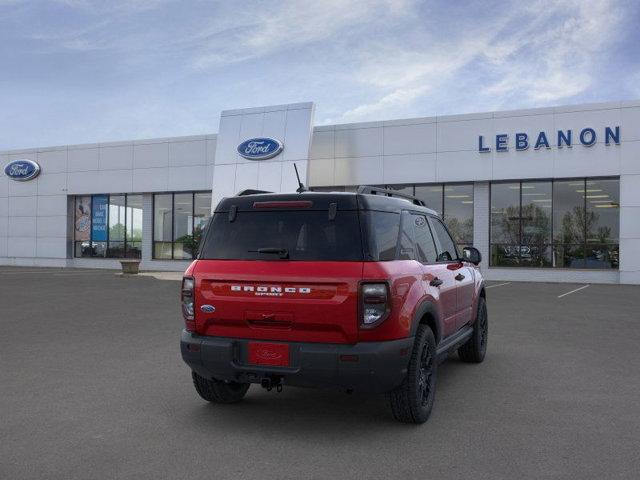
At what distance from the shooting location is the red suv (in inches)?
175

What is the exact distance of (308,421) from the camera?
5.06 meters

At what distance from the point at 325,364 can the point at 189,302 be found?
127 cm

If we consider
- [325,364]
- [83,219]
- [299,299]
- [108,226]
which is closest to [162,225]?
[108,226]

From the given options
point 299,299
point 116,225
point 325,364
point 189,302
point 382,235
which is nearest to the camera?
point 325,364

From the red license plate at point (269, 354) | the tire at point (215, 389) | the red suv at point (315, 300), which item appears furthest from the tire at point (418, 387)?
the tire at point (215, 389)

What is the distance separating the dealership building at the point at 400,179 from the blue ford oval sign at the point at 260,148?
57 mm

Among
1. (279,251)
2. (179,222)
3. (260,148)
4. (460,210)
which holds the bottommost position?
(279,251)

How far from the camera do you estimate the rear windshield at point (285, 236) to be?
465 cm

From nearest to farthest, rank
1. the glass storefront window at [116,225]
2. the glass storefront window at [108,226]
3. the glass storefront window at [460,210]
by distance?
the glass storefront window at [460,210] < the glass storefront window at [108,226] < the glass storefront window at [116,225]

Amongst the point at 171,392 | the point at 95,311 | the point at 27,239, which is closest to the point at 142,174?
the point at 27,239

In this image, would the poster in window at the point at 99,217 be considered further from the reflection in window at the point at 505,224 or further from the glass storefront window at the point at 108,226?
the reflection in window at the point at 505,224

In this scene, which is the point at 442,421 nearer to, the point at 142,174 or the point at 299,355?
the point at 299,355

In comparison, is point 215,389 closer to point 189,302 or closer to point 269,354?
point 189,302

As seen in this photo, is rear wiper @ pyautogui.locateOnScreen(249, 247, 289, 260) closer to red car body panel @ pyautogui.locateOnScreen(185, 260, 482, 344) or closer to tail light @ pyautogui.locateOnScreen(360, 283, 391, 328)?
red car body panel @ pyautogui.locateOnScreen(185, 260, 482, 344)
